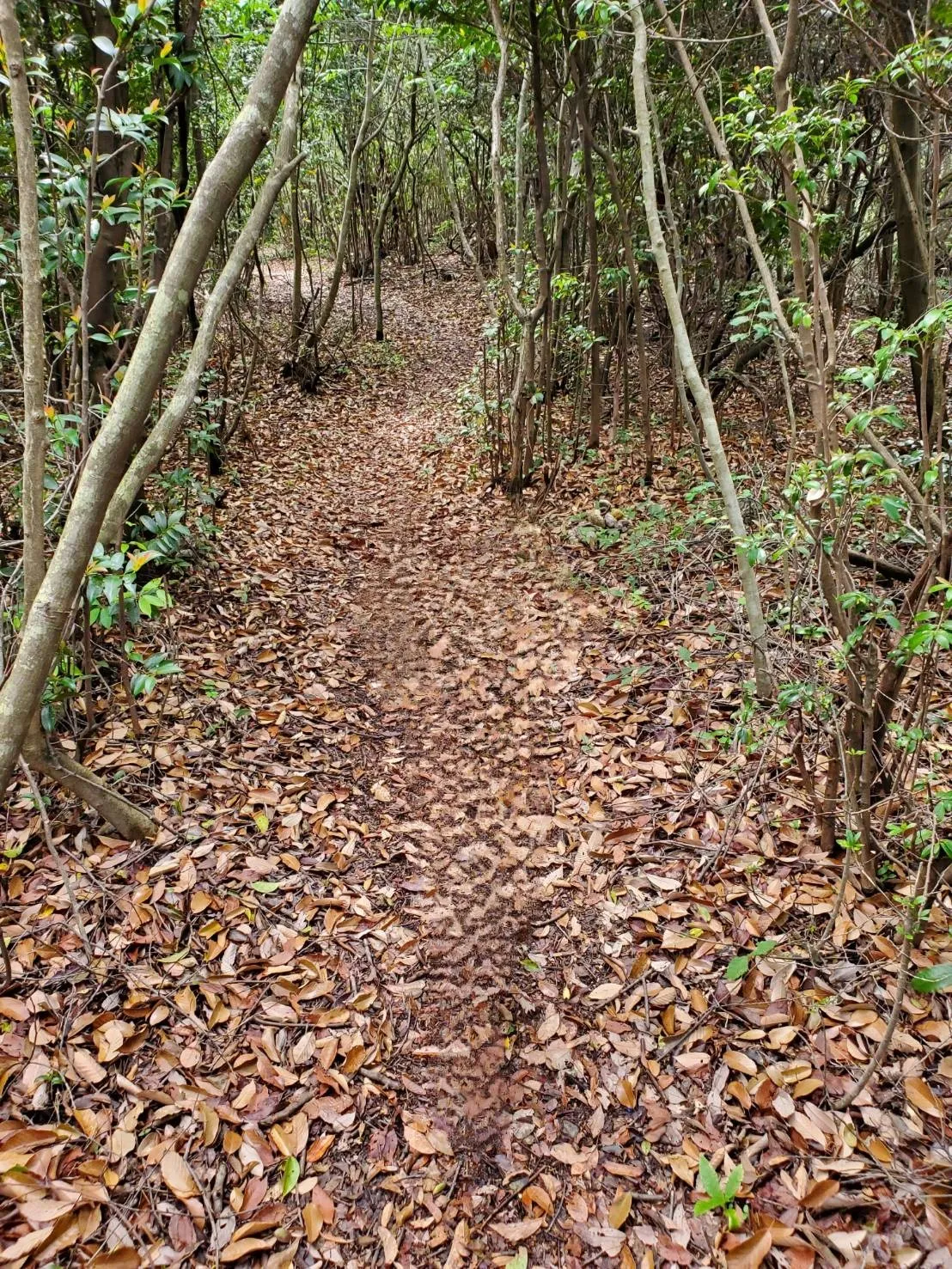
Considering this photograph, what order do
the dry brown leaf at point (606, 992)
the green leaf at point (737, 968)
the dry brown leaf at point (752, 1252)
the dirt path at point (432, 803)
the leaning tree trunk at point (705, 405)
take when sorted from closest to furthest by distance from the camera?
the dry brown leaf at point (752, 1252)
the dirt path at point (432, 803)
the green leaf at point (737, 968)
the dry brown leaf at point (606, 992)
the leaning tree trunk at point (705, 405)

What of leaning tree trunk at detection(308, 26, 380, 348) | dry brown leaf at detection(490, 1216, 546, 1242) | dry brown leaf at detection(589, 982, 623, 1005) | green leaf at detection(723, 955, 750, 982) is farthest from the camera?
leaning tree trunk at detection(308, 26, 380, 348)

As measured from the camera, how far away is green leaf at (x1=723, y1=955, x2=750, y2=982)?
8.70 ft

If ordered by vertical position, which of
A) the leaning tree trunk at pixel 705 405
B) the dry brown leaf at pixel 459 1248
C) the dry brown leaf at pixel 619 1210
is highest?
the leaning tree trunk at pixel 705 405

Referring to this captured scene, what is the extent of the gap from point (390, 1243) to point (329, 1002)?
32.0 inches

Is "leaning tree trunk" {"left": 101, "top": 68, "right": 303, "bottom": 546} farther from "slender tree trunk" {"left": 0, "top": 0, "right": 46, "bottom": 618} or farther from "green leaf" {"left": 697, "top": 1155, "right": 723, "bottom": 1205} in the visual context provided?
"green leaf" {"left": 697, "top": 1155, "right": 723, "bottom": 1205}

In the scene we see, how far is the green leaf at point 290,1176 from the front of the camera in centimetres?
222

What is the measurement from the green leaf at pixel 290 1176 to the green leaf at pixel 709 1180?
1289 mm

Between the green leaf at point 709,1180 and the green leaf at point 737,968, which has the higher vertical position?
the green leaf at point 737,968

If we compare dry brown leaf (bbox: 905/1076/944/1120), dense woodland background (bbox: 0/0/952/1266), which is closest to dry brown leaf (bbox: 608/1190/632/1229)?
dense woodland background (bbox: 0/0/952/1266)

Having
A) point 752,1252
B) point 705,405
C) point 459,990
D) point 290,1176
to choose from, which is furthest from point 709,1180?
point 705,405

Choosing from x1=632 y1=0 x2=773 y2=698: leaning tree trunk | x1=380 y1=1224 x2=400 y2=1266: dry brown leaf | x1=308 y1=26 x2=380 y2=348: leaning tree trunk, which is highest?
x1=308 y1=26 x2=380 y2=348: leaning tree trunk

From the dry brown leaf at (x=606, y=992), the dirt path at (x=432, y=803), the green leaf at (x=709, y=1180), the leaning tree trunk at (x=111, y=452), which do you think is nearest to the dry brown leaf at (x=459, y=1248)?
the dirt path at (x=432, y=803)

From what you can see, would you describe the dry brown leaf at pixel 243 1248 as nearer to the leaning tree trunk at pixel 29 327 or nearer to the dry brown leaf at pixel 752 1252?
the dry brown leaf at pixel 752 1252

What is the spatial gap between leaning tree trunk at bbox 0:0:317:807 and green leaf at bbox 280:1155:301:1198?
1.54 m
